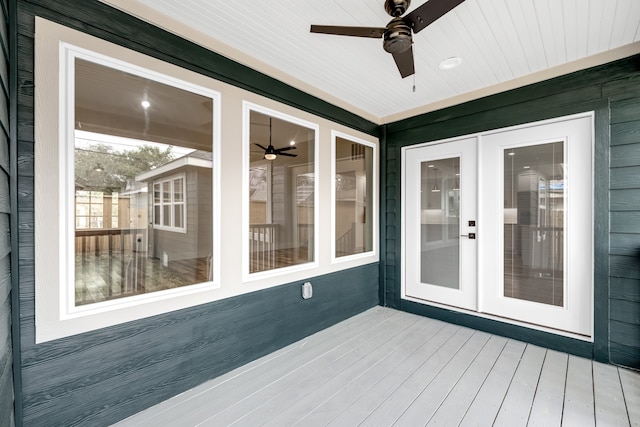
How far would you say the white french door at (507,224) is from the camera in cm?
272

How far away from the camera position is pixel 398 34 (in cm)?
168

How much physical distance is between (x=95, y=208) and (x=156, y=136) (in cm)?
81

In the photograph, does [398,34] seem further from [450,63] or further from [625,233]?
[625,233]

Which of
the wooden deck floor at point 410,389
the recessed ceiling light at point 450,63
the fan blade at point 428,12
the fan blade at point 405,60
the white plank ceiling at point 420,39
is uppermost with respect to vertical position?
the white plank ceiling at point 420,39

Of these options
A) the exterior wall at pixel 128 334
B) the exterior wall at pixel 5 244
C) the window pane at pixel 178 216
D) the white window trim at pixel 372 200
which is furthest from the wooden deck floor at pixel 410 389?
the window pane at pixel 178 216

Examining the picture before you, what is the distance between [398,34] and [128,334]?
2547 mm

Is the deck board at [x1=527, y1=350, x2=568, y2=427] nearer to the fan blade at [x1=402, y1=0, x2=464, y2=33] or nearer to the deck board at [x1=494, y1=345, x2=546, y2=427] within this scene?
the deck board at [x1=494, y1=345, x2=546, y2=427]

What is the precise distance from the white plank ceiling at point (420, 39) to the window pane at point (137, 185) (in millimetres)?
532

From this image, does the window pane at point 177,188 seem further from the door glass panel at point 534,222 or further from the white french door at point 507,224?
the door glass panel at point 534,222

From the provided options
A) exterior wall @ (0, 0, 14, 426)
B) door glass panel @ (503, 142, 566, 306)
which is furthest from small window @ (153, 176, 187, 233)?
door glass panel @ (503, 142, 566, 306)

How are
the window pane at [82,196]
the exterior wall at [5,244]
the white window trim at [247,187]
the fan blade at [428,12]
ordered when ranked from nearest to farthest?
1. the exterior wall at [5,244]
2. the fan blade at [428,12]
3. the window pane at [82,196]
4. the white window trim at [247,187]

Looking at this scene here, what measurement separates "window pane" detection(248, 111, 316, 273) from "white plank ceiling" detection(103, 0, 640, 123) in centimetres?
54

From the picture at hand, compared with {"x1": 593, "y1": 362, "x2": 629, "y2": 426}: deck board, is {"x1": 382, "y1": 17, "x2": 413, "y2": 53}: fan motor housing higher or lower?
higher

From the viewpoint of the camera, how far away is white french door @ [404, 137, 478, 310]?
338 cm
